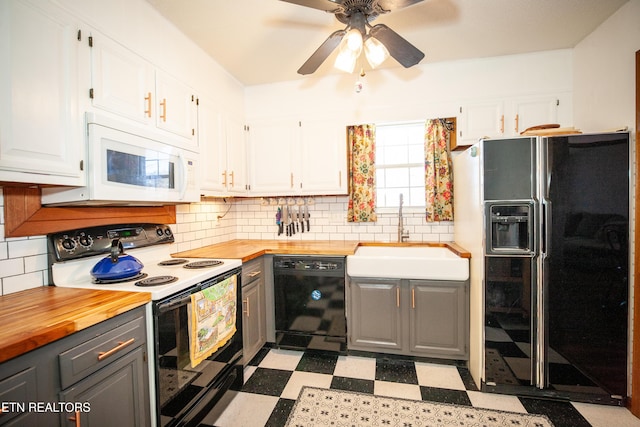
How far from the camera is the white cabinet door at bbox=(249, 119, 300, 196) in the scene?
110 inches

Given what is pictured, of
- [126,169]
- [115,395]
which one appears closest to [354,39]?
[126,169]

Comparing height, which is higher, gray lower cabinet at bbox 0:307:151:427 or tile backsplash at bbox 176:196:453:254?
tile backsplash at bbox 176:196:453:254

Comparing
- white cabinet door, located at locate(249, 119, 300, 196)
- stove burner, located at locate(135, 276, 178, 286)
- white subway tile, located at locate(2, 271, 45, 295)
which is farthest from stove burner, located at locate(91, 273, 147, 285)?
white cabinet door, located at locate(249, 119, 300, 196)

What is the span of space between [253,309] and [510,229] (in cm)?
200

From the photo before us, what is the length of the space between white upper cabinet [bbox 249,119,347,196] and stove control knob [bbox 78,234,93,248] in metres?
1.49

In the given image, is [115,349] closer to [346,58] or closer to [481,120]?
[346,58]

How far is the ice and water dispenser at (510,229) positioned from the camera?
1804 mm

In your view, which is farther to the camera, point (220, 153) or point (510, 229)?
point (220, 153)

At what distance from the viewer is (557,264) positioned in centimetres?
178

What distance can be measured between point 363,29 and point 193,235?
208cm

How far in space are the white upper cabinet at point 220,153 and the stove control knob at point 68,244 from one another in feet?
2.96

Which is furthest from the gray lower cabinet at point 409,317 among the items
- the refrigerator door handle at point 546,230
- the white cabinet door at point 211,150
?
the white cabinet door at point 211,150

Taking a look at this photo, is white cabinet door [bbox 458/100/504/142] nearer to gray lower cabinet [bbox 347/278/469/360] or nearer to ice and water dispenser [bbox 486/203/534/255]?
ice and water dispenser [bbox 486/203/534/255]

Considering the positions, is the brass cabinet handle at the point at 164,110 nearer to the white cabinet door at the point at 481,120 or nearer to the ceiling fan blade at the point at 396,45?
the ceiling fan blade at the point at 396,45
